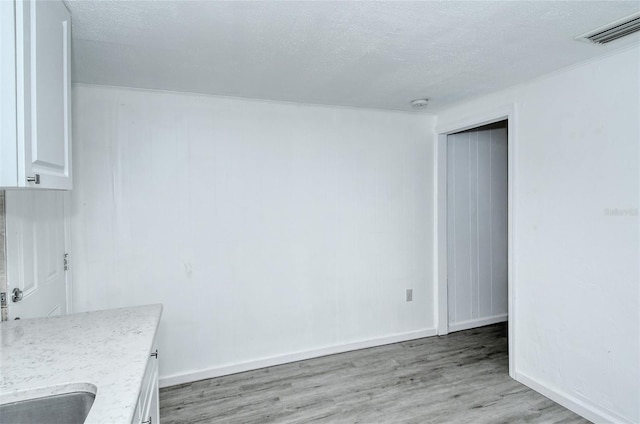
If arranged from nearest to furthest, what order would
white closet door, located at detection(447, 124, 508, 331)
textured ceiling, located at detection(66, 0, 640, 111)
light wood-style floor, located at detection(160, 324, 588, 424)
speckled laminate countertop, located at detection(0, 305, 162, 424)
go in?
speckled laminate countertop, located at detection(0, 305, 162, 424), textured ceiling, located at detection(66, 0, 640, 111), light wood-style floor, located at detection(160, 324, 588, 424), white closet door, located at detection(447, 124, 508, 331)

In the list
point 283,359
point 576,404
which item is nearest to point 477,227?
point 576,404

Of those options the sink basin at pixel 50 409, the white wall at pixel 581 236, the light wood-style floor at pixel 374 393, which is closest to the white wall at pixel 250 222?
the light wood-style floor at pixel 374 393

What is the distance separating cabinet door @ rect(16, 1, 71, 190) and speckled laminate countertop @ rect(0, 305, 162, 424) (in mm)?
629

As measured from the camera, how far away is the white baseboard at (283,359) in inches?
112

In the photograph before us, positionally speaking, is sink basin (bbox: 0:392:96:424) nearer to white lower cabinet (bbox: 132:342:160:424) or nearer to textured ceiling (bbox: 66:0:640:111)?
white lower cabinet (bbox: 132:342:160:424)

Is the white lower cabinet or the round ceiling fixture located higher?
the round ceiling fixture

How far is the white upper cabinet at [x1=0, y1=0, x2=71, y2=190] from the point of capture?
1.10m

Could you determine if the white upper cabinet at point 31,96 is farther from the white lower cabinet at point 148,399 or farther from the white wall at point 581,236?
the white wall at point 581,236

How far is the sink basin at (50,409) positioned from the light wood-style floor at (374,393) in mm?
1463

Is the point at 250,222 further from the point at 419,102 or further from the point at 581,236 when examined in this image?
the point at 581,236

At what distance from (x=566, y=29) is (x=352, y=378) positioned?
2.75 meters

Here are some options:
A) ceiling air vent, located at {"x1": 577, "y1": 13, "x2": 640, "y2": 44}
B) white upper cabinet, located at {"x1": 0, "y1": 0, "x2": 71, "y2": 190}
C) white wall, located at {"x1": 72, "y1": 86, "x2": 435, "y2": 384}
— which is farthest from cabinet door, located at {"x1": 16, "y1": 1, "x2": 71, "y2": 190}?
ceiling air vent, located at {"x1": 577, "y1": 13, "x2": 640, "y2": 44}

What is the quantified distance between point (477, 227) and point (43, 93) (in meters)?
3.93

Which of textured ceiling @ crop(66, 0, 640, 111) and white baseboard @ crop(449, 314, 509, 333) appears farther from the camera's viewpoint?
white baseboard @ crop(449, 314, 509, 333)
